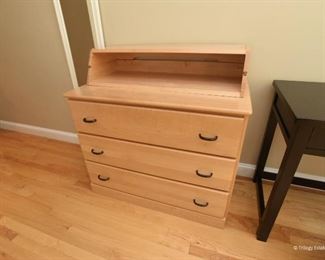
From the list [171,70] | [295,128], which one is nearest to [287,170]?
[295,128]

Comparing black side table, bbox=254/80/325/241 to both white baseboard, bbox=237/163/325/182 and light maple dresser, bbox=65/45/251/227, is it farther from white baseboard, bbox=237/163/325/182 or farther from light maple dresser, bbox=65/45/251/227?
white baseboard, bbox=237/163/325/182

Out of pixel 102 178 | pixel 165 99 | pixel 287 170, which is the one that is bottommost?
pixel 102 178

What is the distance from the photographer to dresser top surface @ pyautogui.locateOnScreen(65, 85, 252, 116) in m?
0.82

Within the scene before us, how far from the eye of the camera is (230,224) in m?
1.16

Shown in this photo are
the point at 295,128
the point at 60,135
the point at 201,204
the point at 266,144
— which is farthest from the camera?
the point at 60,135

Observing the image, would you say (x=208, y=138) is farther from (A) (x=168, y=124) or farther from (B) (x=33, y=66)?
(B) (x=33, y=66)

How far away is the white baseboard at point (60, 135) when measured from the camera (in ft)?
4.40

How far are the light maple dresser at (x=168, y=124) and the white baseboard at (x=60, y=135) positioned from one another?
491 millimetres

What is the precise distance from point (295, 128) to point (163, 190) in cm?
72

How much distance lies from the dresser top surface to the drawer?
1.45ft

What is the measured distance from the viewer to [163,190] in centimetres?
115

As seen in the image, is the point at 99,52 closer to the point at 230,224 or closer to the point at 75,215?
the point at 75,215

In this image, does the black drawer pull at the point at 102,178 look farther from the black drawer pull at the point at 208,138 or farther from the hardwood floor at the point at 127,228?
the black drawer pull at the point at 208,138

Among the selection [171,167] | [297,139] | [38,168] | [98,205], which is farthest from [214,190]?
[38,168]
